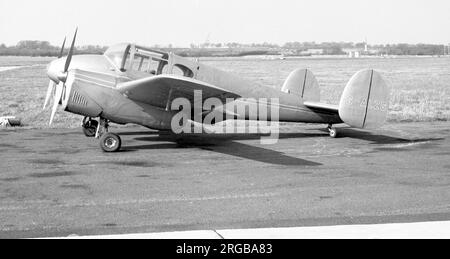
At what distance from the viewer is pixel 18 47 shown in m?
124

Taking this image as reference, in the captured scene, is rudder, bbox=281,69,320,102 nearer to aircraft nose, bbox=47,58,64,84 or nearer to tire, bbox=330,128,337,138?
tire, bbox=330,128,337,138

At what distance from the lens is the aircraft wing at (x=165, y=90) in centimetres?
1095

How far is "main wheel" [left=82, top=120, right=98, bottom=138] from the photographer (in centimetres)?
1415

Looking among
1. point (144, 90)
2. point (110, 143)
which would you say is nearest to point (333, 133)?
point (144, 90)

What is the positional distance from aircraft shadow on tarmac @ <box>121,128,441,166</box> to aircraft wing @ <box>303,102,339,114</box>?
726 mm

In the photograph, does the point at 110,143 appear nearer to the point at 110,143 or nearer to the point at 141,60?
the point at 110,143

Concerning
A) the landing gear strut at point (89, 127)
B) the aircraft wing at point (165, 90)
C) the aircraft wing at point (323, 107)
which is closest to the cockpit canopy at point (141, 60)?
the aircraft wing at point (165, 90)

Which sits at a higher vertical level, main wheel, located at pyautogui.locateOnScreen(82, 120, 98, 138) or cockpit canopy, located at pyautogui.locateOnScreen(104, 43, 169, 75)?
cockpit canopy, located at pyautogui.locateOnScreen(104, 43, 169, 75)

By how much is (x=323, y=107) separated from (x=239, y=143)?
8.21ft

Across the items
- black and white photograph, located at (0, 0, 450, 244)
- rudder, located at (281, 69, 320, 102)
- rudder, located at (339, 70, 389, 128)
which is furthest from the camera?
rudder, located at (281, 69, 320, 102)

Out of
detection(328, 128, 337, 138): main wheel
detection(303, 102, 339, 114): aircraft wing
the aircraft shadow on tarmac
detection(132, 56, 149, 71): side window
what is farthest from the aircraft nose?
detection(328, 128, 337, 138): main wheel

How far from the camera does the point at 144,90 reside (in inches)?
477

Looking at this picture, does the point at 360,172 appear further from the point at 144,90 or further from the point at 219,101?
the point at 144,90
